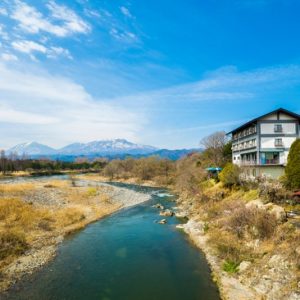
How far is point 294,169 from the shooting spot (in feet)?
90.3

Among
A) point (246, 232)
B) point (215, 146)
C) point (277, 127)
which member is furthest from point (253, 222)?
point (215, 146)

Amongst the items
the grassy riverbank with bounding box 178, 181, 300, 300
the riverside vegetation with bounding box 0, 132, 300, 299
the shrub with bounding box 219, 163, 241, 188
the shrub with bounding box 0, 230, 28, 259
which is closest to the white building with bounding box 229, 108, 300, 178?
the shrub with bounding box 219, 163, 241, 188

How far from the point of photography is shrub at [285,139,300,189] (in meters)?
27.2

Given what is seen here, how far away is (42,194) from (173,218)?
2721 centimetres

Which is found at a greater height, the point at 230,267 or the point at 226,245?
the point at 226,245

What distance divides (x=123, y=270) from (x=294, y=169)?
20.3 metres

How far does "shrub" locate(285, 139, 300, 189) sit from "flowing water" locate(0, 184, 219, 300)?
12.7 metres

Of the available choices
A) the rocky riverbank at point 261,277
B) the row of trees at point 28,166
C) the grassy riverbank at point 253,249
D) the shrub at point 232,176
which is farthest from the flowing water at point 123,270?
the row of trees at point 28,166

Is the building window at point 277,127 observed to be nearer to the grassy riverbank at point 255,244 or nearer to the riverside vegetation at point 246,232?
the riverside vegetation at point 246,232

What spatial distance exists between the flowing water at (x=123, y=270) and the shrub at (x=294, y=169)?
12729mm

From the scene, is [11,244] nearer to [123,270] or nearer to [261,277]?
[123,270]

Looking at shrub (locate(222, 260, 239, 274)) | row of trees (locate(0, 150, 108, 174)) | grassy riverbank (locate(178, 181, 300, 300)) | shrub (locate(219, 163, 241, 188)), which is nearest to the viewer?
grassy riverbank (locate(178, 181, 300, 300))

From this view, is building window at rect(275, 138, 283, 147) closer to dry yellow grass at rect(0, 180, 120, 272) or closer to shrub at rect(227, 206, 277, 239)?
shrub at rect(227, 206, 277, 239)

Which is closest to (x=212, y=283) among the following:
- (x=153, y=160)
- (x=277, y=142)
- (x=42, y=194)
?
(x=277, y=142)
